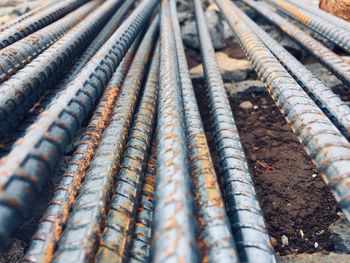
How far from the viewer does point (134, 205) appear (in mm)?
1788

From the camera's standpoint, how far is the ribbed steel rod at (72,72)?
2.38 m

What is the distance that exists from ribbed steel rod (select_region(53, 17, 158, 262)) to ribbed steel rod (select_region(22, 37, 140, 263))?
0.06m

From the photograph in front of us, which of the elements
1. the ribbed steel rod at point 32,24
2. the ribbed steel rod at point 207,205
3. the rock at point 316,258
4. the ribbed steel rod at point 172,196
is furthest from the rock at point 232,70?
the rock at point 316,258

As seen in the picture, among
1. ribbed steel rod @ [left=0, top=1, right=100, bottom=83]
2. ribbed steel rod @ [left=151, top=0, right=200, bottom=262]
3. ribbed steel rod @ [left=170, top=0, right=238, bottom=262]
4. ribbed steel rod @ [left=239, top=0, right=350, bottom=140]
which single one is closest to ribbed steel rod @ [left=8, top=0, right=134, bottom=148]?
ribbed steel rod @ [left=0, top=1, right=100, bottom=83]

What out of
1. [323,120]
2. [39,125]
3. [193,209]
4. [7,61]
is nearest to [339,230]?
[323,120]

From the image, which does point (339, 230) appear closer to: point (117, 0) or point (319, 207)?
point (319, 207)

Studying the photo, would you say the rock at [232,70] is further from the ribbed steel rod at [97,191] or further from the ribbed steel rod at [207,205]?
the ribbed steel rod at [207,205]

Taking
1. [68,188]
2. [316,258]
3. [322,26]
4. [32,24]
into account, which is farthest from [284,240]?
[32,24]

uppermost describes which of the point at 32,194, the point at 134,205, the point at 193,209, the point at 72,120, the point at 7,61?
the point at 7,61

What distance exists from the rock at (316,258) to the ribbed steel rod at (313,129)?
0.71 m

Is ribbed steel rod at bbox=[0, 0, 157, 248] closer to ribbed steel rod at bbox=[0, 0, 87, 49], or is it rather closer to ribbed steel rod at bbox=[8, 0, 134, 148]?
ribbed steel rod at bbox=[8, 0, 134, 148]

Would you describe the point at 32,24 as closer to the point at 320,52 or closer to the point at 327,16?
the point at 320,52

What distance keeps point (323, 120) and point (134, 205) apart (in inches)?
43.6

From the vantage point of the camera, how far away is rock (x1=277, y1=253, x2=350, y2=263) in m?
1.89
